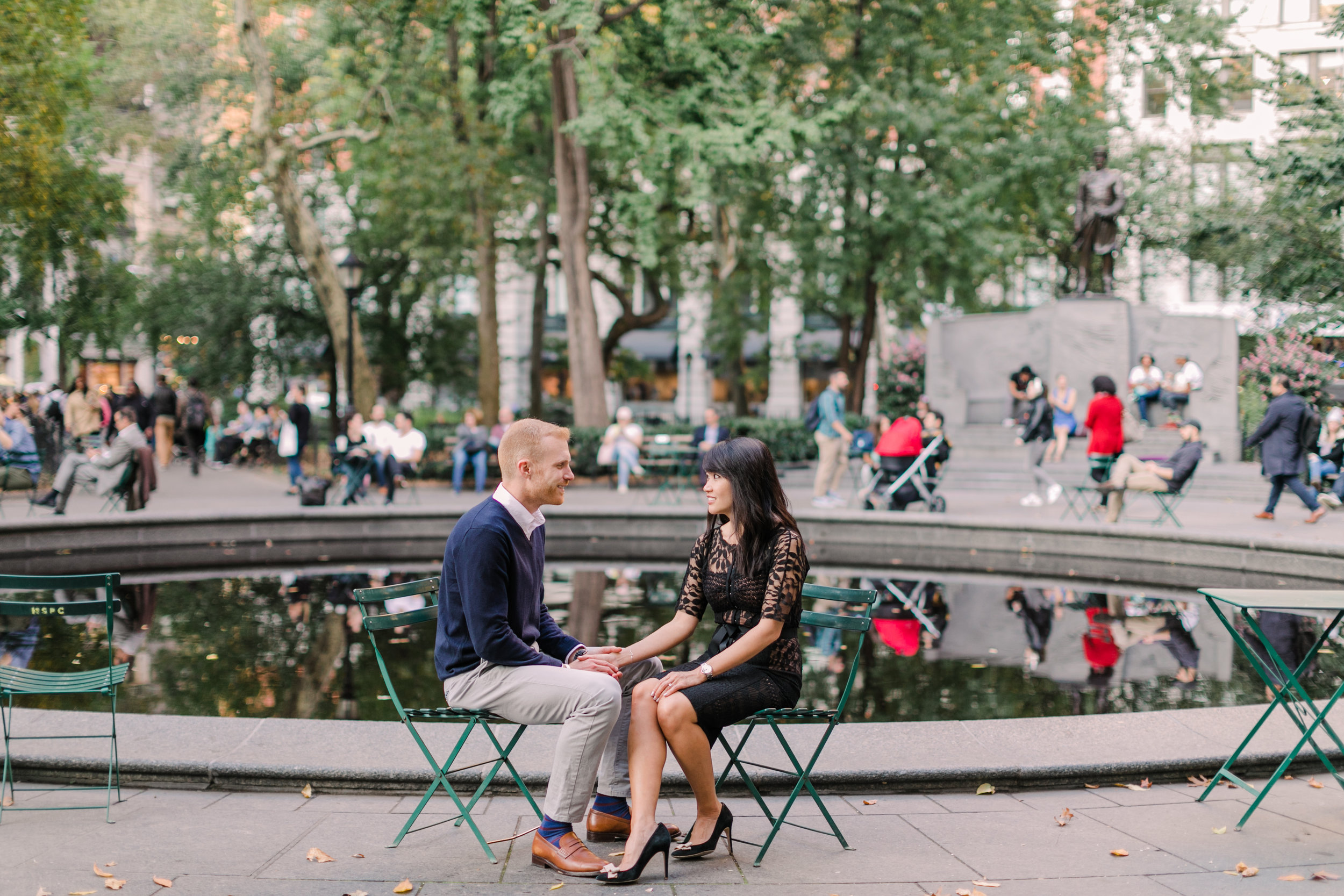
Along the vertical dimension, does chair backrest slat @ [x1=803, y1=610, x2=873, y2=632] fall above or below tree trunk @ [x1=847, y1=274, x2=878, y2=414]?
below

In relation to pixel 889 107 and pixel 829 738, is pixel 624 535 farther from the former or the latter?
pixel 889 107

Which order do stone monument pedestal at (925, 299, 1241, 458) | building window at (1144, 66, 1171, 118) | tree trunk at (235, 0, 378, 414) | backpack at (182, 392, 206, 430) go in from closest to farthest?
tree trunk at (235, 0, 378, 414), stone monument pedestal at (925, 299, 1241, 458), backpack at (182, 392, 206, 430), building window at (1144, 66, 1171, 118)

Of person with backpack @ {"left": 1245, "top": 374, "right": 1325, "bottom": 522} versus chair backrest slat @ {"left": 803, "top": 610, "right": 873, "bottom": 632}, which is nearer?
chair backrest slat @ {"left": 803, "top": 610, "right": 873, "bottom": 632}

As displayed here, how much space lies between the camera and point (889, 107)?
23.4 metres

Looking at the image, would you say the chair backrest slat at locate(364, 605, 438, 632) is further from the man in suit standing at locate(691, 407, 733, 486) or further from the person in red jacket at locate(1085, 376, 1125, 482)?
the man in suit standing at locate(691, 407, 733, 486)

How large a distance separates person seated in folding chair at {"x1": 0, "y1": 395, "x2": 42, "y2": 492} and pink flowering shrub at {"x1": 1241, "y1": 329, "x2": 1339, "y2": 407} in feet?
67.3

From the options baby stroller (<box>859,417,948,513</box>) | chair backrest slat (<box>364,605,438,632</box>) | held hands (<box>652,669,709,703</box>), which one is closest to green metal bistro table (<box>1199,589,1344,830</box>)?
held hands (<box>652,669,709,703</box>)

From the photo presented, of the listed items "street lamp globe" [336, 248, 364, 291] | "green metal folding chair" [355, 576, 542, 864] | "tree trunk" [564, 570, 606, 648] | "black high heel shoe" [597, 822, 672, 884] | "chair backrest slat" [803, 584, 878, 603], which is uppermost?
"street lamp globe" [336, 248, 364, 291]

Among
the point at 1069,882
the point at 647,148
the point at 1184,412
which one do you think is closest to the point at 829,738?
the point at 1069,882

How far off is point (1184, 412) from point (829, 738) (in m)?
19.1

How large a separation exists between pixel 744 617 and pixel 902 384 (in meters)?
24.1

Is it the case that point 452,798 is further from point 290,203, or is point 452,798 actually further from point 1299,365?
point 1299,365

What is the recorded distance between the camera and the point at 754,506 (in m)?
4.16

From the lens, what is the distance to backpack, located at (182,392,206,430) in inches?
962
